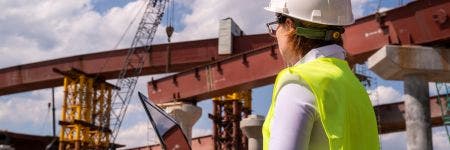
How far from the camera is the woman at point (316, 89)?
1586 millimetres

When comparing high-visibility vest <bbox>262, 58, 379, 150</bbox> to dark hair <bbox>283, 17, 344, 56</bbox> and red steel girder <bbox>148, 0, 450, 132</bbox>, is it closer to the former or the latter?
dark hair <bbox>283, 17, 344, 56</bbox>

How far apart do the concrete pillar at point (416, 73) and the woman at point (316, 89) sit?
17.4 metres

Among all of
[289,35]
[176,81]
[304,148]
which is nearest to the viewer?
[304,148]

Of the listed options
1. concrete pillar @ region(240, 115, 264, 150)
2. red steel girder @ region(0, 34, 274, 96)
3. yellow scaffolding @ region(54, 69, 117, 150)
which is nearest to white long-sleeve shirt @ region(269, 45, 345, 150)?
red steel girder @ region(0, 34, 274, 96)

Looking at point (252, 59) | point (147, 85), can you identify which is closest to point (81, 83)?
point (147, 85)

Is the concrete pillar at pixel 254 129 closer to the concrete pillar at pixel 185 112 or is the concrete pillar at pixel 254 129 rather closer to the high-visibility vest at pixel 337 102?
the concrete pillar at pixel 185 112

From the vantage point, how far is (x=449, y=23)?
742 inches

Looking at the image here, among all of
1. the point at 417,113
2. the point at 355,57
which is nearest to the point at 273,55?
the point at 355,57

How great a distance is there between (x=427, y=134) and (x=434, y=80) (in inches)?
88.2

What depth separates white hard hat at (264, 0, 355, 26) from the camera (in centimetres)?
185

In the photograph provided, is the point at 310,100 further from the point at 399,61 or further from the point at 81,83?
the point at 81,83

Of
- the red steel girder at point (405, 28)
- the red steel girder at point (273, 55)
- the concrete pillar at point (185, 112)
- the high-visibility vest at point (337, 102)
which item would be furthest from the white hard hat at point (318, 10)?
the concrete pillar at point (185, 112)

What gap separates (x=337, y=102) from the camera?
1665mm

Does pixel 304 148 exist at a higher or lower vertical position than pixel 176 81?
lower
